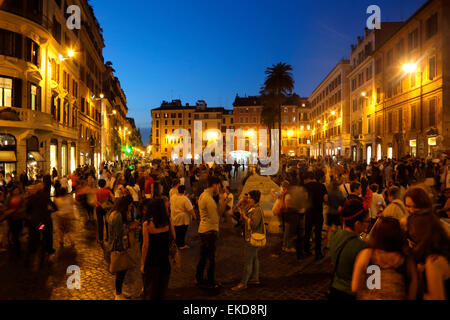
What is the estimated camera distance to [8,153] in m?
21.2

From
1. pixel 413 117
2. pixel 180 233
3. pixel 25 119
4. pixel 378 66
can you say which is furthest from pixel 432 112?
pixel 25 119

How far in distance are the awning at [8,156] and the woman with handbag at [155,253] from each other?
2150 cm

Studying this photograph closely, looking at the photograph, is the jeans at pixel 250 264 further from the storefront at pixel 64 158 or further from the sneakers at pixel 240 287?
the storefront at pixel 64 158

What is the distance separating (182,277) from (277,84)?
132 ft

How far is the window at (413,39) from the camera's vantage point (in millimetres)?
30484

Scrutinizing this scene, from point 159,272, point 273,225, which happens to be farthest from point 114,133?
point 159,272

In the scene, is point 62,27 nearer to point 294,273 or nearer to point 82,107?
point 82,107

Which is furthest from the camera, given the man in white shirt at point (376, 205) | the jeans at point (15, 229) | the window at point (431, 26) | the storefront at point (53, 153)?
the window at point (431, 26)

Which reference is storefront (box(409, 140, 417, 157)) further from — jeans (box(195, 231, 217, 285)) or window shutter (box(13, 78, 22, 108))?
window shutter (box(13, 78, 22, 108))

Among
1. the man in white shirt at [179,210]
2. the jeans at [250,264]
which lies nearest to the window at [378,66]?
the man in white shirt at [179,210]

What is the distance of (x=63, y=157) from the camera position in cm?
3002

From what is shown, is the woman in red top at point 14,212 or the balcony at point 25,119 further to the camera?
the balcony at point 25,119

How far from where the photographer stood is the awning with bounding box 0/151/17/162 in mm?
20875

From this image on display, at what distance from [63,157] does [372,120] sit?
38414mm
